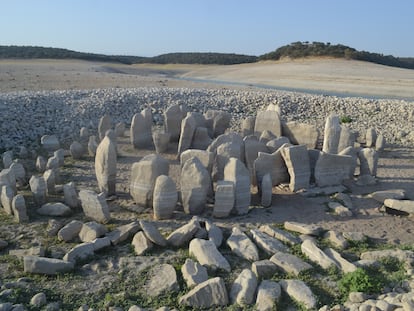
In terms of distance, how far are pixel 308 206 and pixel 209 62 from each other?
8164cm

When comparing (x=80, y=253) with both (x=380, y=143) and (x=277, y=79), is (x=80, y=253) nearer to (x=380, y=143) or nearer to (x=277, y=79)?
(x=380, y=143)

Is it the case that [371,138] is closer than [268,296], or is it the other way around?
[268,296]

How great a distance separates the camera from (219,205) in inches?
351

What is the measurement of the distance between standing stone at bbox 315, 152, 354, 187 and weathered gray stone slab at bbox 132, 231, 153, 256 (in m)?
4.84

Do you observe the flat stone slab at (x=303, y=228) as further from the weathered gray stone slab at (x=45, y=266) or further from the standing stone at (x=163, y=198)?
the weathered gray stone slab at (x=45, y=266)

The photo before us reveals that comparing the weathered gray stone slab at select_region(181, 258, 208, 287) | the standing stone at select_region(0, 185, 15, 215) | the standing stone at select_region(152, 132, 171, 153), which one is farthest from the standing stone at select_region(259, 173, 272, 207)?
the standing stone at select_region(0, 185, 15, 215)

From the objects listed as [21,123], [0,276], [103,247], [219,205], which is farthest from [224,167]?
[21,123]

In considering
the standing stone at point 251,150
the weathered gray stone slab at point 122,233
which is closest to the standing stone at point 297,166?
the standing stone at point 251,150

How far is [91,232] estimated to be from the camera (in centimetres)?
782

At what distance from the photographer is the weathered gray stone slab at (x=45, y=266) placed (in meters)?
6.80

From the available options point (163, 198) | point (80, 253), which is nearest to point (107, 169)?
point (163, 198)

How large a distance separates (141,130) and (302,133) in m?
5.09

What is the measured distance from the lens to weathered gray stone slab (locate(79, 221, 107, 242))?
307 inches

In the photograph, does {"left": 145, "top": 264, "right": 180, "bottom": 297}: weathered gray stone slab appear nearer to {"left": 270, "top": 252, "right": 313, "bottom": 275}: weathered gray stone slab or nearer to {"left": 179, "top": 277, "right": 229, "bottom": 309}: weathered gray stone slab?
{"left": 179, "top": 277, "right": 229, "bottom": 309}: weathered gray stone slab
